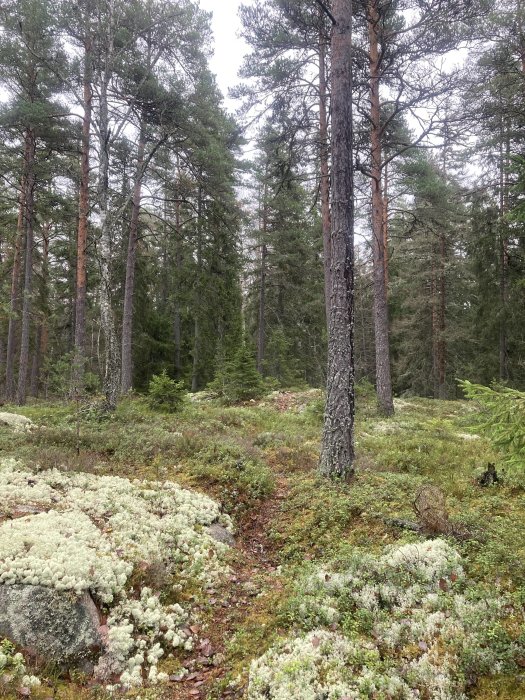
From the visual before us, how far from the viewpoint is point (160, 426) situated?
403 inches

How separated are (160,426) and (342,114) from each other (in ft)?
25.4

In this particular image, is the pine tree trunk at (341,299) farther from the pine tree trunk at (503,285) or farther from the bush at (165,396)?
the pine tree trunk at (503,285)

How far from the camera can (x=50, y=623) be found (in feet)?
11.6

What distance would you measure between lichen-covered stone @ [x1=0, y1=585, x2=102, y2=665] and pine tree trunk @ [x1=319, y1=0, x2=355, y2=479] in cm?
423

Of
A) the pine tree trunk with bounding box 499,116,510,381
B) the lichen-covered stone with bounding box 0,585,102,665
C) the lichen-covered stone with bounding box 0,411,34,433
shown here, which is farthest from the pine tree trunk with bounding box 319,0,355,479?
the pine tree trunk with bounding box 499,116,510,381

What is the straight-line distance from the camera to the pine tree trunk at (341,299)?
691 cm

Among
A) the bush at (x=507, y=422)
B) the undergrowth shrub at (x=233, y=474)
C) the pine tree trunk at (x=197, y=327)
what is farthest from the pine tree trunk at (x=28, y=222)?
the bush at (x=507, y=422)

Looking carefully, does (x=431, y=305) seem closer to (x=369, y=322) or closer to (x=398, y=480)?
(x=369, y=322)

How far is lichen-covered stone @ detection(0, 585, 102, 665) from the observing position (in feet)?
11.2

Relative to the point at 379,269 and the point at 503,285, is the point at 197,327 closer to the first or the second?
the point at 379,269

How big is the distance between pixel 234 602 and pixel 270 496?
2.43 m

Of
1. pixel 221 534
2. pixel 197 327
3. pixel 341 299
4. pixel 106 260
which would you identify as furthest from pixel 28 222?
pixel 221 534

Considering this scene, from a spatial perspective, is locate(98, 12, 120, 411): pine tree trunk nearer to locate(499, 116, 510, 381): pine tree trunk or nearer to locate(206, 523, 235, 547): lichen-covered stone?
locate(206, 523, 235, 547): lichen-covered stone

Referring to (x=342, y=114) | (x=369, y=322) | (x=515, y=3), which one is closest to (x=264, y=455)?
(x=342, y=114)
